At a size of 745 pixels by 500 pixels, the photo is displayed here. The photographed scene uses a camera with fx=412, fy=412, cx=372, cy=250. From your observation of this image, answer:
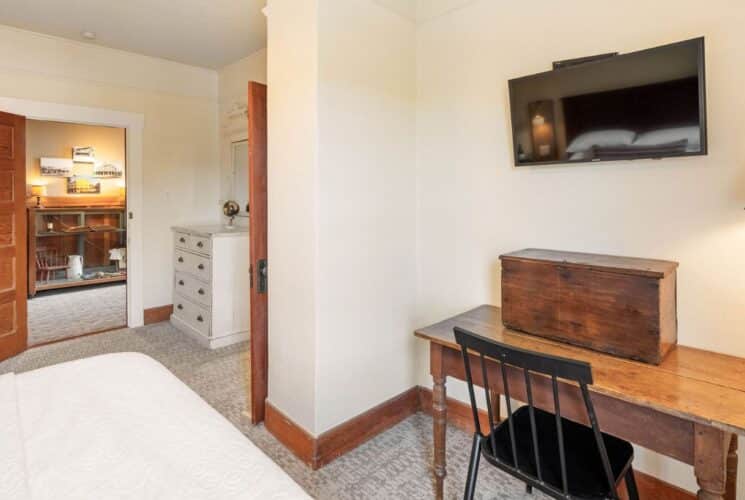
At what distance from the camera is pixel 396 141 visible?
7.55ft

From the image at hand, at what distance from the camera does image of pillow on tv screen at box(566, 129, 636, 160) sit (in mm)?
1584

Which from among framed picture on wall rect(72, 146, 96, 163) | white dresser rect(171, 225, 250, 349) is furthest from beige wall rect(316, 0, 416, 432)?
framed picture on wall rect(72, 146, 96, 163)

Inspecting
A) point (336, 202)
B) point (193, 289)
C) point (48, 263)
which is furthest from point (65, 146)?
point (336, 202)

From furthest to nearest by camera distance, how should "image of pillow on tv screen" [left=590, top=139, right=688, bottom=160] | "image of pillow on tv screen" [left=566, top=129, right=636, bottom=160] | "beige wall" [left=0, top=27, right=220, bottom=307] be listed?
"beige wall" [left=0, top=27, right=220, bottom=307], "image of pillow on tv screen" [left=566, top=129, right=636, bottom=160], "image of pillow on tv screen" [left=590, top=139, right=688, bottom=160]

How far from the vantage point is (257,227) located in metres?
2.29

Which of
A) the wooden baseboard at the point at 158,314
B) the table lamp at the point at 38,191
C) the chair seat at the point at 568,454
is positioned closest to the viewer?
the chair seat at the point at 568,454

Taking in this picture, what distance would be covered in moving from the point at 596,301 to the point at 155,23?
363cm

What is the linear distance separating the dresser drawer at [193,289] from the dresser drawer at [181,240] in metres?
0.27

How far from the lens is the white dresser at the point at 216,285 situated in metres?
3.53

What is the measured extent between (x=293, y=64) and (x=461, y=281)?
1.42m

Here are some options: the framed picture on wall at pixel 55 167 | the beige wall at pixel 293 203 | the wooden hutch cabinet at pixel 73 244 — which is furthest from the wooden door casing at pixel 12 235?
the framed picture on wall at pixel 55 167

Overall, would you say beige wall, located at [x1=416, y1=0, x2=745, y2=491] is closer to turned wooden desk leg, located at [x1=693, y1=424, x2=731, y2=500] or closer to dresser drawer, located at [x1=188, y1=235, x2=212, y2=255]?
turned wooden desk leg, located at [x1=693, y1=424, x2=731, y2=500]

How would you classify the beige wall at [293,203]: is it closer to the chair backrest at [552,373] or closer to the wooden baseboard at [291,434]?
the wooden baseboard at [291,434]

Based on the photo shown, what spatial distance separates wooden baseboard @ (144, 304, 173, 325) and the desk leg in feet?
11.7
